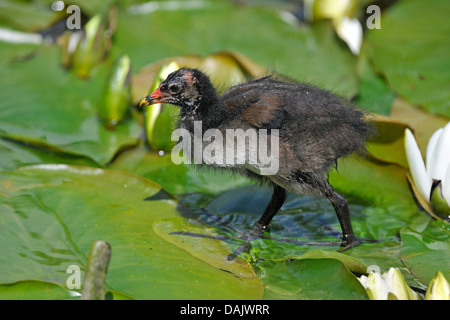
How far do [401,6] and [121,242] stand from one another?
2.97 meters

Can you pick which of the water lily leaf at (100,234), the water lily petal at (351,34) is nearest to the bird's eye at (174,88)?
the water lily leaf at (100,234)

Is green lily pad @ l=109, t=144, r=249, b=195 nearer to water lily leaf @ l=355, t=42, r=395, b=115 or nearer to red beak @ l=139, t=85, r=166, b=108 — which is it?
red beak @ l=139, t=85, r=166, b=108

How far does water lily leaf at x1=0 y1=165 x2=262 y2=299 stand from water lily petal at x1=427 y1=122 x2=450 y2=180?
1.09m

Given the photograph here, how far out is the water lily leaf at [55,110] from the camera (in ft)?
10.4

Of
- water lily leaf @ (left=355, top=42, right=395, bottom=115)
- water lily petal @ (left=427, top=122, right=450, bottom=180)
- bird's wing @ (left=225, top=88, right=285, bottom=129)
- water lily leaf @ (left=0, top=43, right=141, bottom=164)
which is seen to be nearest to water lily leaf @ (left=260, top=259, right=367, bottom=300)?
bird's wing @ (left=225, top=88, right=285, bottom=129)

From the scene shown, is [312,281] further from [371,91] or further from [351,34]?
[351,34]

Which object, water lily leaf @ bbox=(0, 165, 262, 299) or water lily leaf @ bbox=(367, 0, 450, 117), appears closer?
water lily leaf @ bbox=(0, 165, 262, 299)

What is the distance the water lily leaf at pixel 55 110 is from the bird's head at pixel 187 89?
2.30 feet

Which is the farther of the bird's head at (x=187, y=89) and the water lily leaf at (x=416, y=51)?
the water lily leaf at (x=416, y=51)

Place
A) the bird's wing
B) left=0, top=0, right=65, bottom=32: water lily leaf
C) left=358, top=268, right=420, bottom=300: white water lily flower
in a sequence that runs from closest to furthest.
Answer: left=358, top=268, right=420, bottom=300: white water lily flower < the bird's wing < left=0, top=0, right=65, bottom=32: water lily leaf

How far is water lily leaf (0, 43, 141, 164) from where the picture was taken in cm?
317

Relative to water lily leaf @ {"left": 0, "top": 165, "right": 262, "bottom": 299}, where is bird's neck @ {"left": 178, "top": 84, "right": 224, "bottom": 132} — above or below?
above

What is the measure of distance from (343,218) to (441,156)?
0.55 m

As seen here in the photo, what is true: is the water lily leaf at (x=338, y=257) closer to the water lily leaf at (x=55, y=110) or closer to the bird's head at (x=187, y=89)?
the bird's head at (x=187, y=89)
